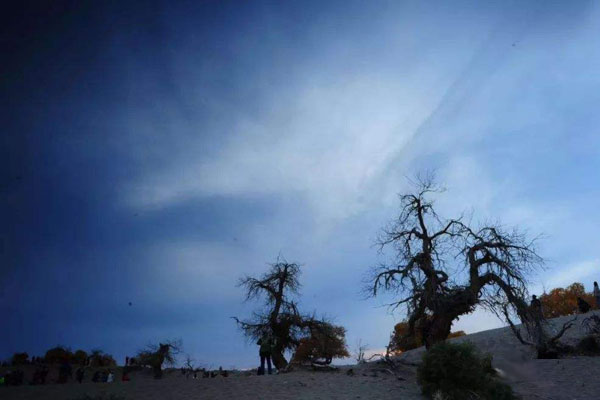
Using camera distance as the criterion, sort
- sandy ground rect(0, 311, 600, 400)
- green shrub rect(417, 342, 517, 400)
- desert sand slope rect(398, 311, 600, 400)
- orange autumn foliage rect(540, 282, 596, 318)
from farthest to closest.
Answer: orange autumn foliage rect(540, 282, 596, 318) < desert sand slope rect(398, 311, 600, 400) < sandy ground rect(0, 311, 600, 400) < green shrub rect(417, 342, 517, 400)

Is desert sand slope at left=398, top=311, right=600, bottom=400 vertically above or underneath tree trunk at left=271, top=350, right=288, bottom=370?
underneath

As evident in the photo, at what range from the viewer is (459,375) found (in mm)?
15875

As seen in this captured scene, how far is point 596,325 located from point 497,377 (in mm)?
12177

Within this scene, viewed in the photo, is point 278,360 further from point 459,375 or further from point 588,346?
point 588,346

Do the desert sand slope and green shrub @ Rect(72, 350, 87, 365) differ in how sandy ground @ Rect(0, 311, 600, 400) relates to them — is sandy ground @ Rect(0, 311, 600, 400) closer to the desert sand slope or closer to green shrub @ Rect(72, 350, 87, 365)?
the desert sand slope

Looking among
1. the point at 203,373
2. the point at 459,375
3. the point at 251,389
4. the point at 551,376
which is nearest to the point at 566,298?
the point at 551,376

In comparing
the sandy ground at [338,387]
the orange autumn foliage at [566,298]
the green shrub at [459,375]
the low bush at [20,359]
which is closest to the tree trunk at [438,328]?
the sandy ground at [338,387]

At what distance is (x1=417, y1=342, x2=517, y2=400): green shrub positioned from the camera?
15453 millimetres

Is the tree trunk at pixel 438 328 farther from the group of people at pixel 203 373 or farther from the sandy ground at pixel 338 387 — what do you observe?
the group of people at pixel 203 373

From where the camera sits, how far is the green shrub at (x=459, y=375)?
15.5 metres

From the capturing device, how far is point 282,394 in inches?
631

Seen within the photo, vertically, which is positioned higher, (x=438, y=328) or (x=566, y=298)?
(x=566, y=298)

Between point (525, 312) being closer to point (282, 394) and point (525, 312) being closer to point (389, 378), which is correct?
point (389, 378)

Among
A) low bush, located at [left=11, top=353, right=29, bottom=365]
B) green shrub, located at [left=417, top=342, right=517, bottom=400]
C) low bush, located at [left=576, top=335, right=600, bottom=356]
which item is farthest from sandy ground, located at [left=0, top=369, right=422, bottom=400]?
low bush, located at [left=11, top=353, right=29, bottom=365]
